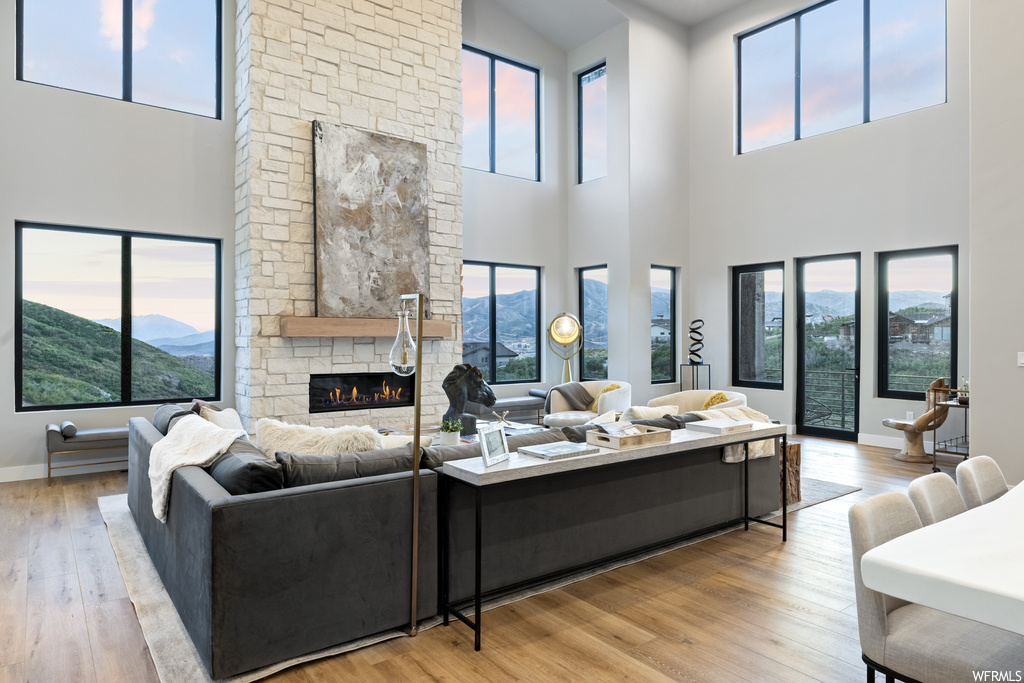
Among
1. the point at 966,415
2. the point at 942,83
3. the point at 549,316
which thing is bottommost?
the point at 966,415

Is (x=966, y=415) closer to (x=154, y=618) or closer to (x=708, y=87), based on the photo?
(x=708, y=87)

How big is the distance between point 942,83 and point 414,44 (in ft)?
18.4

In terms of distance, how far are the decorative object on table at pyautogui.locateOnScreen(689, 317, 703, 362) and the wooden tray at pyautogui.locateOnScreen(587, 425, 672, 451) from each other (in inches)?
226

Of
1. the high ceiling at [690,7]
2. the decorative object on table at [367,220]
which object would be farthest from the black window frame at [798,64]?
the decorative object on table at [367,220]

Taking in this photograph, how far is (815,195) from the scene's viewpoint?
7.53m

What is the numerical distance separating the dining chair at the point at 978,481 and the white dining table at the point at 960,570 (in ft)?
2.27

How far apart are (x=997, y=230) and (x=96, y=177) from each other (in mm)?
7605

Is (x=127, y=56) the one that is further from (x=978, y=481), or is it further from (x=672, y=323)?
(x=978, y=481)

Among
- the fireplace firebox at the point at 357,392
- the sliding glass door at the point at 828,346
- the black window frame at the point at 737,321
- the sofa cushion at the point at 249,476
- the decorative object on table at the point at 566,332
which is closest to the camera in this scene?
the sofa cushion at the point at 249,476

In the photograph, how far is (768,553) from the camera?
366 centimetres

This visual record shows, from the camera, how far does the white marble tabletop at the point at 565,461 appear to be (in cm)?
256

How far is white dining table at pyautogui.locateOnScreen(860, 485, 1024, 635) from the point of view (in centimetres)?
109

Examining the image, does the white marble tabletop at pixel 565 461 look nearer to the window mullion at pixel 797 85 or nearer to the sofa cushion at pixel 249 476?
the sofa cushion at pixel 249 476

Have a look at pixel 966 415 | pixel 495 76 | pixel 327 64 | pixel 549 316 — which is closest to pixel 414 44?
pixel 327 64
